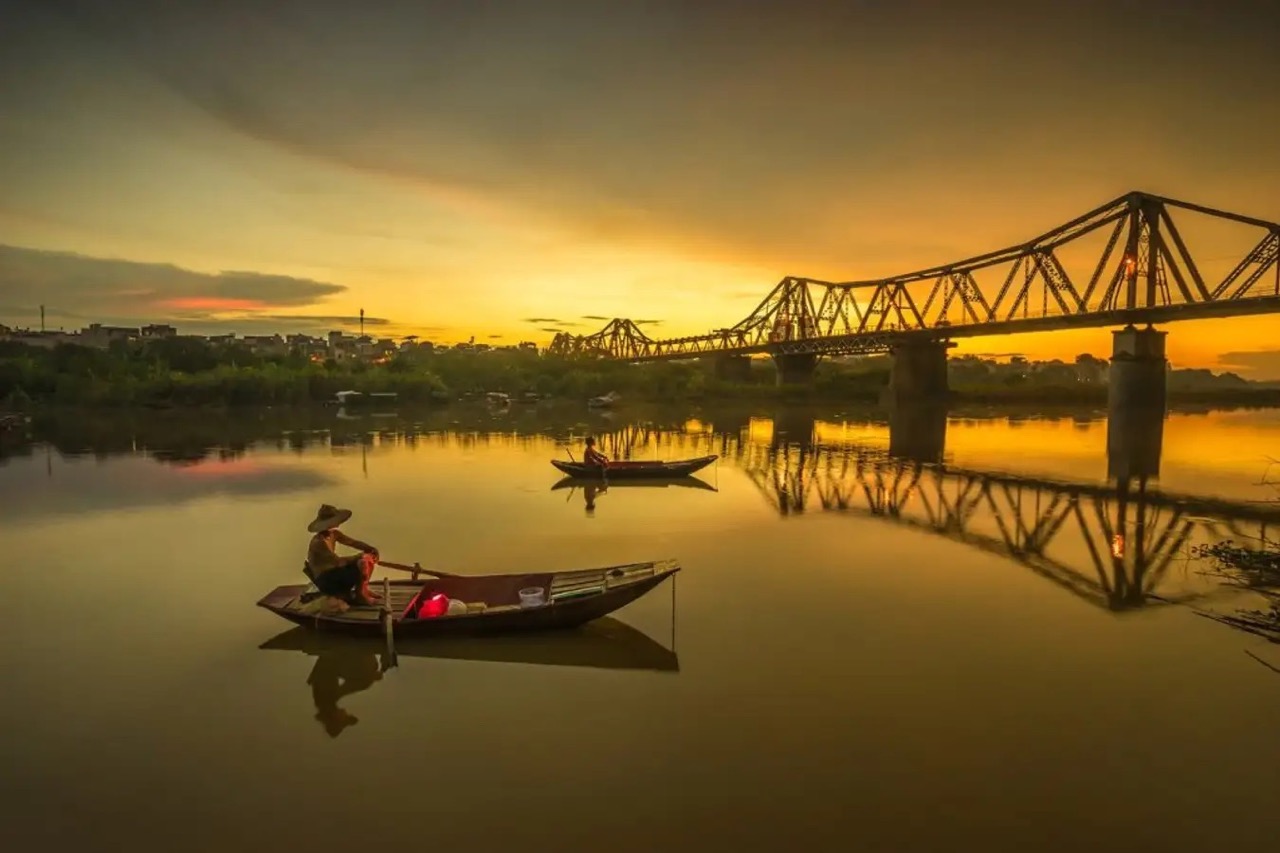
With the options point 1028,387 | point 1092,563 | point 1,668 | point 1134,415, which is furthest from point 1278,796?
point 1028,387

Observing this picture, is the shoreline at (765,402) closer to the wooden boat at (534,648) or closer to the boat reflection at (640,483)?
the boat reflection at (640,483)

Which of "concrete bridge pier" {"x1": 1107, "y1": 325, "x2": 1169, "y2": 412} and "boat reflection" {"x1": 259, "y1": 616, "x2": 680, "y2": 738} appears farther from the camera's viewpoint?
"concrete bridge pier" {"x1": 1107, "y1": 325, "x2": 1169, "y2": 412}

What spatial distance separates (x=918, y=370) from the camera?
245 ft

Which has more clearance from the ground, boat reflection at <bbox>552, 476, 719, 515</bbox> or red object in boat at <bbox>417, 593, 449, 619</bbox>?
red object in boat at <bbox>417, 593, 449, 619</bbox>

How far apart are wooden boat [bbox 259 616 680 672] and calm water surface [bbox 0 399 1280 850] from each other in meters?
0.07

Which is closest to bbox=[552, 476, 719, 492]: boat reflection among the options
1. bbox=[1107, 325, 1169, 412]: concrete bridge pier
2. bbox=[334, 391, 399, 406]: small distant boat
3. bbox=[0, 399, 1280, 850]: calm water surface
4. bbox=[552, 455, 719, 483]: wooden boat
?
bbox=[552, 455, 719, 483]: wooden boat

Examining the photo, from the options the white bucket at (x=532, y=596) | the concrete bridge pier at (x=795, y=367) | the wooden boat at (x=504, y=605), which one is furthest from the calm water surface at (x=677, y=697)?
the concrete bridge pier at (x=795, y=367)

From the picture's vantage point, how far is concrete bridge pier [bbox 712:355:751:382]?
105625 mm

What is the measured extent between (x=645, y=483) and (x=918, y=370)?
56258mm

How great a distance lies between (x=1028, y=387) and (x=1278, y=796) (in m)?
96.0

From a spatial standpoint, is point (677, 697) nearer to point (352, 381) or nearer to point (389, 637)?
point (389, 637)

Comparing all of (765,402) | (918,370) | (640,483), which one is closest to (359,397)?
(765,402)

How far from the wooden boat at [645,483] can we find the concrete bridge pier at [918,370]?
176ft

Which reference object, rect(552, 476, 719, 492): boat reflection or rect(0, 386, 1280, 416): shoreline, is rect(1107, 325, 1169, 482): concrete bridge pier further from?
rect(552, 476, 719, 492): boat reflection
